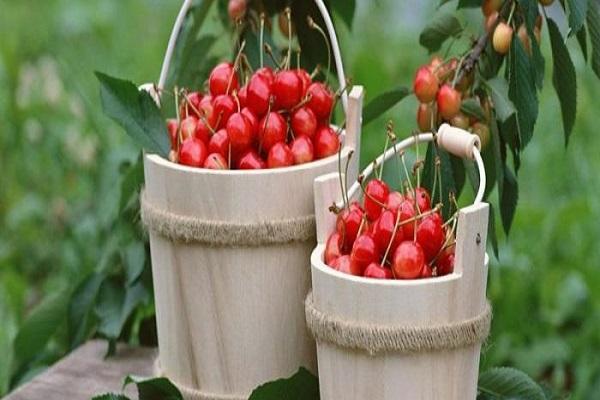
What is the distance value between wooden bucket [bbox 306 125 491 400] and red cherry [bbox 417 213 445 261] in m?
0.05

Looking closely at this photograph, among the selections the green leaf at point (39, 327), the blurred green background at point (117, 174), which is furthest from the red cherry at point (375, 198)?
the green leaf at point (39, 327)

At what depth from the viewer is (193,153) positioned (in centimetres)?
170

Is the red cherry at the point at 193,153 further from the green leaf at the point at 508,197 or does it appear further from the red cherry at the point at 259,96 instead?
the green leaf at the point at 508,197

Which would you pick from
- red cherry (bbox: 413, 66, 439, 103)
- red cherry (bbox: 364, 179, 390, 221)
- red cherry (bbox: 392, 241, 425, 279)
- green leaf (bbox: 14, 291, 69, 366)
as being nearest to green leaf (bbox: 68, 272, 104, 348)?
green leaf (bbox: 14, 291, 69, 366)

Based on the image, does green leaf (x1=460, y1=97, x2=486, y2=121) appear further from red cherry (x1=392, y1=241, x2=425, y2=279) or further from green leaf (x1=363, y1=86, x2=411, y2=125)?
red cherry (x1=392, y1=241, x2=425, y2=279)

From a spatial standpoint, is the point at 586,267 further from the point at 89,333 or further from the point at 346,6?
the point at 89,333

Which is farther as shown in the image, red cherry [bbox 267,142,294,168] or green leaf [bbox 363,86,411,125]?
green leaf [bbox 363,86,411,125]

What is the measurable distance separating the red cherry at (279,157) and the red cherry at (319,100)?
0.09m

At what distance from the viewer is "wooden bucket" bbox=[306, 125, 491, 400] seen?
1486mm

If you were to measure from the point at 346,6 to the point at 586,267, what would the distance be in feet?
3.13

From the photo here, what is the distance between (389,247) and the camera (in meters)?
1.52

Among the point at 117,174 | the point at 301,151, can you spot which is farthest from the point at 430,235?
the point at 117,174

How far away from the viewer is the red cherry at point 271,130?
1.71 m

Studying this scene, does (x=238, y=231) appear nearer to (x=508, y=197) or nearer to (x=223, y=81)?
(x=223, y=81)
